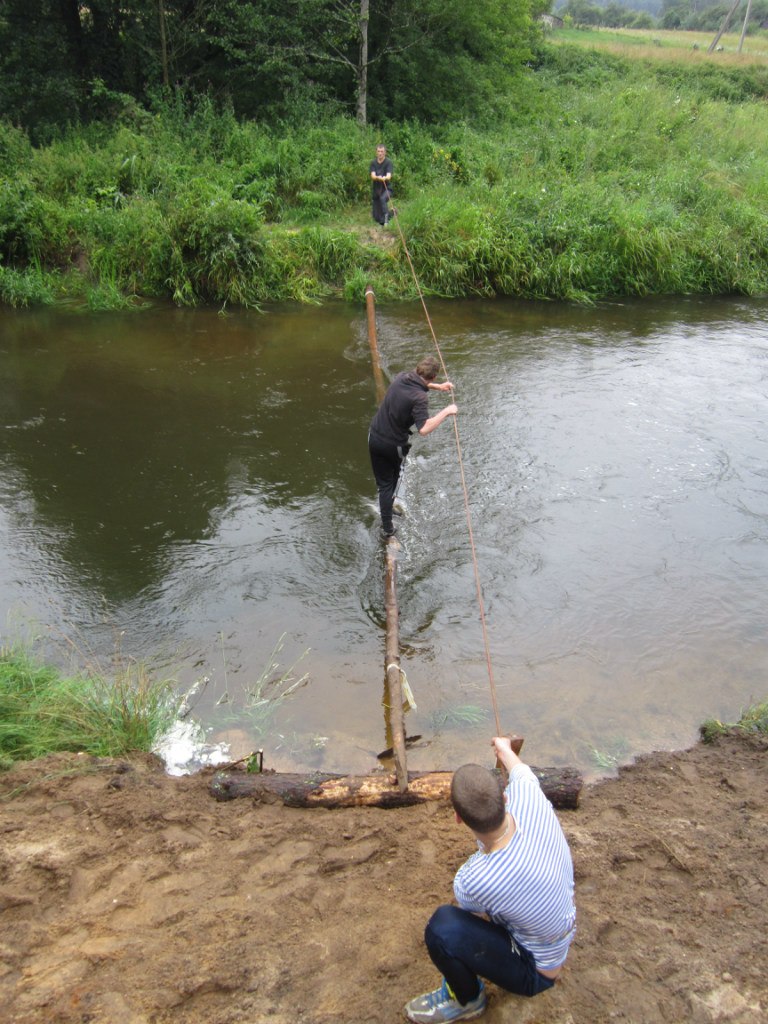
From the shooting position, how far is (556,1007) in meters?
3.32

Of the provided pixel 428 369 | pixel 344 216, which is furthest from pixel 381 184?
pixel 428 369

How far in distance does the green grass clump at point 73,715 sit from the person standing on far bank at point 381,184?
1221 cm

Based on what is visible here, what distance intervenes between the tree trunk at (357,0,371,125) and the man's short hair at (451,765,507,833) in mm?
18740

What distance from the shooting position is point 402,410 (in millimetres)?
6641

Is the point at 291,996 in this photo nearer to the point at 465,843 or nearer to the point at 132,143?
the point at 465,843

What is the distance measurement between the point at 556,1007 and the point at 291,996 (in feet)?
3.84

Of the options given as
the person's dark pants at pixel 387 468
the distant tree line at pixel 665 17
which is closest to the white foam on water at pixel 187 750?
the person's dark pants at pixel 387 468

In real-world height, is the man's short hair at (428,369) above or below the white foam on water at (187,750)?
above

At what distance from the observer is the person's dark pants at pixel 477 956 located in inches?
121

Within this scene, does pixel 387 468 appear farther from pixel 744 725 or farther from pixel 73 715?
pixel 744 725

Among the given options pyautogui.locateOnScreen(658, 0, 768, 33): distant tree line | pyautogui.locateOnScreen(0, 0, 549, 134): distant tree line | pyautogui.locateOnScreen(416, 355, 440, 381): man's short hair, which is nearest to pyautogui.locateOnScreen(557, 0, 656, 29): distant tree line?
pyautogui.locateOnScreen(658, 0, 768, 33): distant tree line

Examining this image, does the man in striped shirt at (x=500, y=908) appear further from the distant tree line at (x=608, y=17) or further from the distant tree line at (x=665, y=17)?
the distant tree line at (x=608, y=17)

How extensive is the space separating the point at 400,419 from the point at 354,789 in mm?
3280

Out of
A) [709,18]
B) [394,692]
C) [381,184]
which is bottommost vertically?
[394,692]
